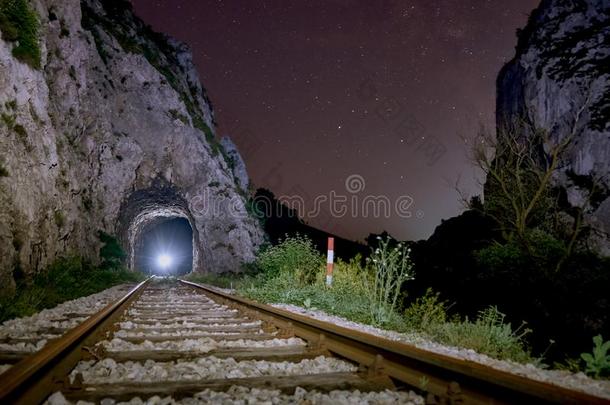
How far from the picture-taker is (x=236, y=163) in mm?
36188

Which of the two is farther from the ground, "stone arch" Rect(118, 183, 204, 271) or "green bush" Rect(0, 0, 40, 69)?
"green bush" Rect(0, 0, 40, 69)

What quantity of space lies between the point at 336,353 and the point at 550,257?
1852 cm

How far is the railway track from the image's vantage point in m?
2.19

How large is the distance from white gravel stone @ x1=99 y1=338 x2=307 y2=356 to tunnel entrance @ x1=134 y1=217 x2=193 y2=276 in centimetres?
3727

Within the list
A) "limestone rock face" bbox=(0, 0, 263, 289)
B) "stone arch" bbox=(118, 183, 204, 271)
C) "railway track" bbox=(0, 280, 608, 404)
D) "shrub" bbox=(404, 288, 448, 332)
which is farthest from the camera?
"stone arch" bbox=(118, 183, 204, 271)

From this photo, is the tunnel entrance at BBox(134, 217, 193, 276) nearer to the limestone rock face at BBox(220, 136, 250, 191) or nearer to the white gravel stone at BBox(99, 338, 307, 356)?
the limestone rock face at BBox(220, 136, 250, 191)

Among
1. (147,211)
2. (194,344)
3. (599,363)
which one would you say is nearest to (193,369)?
(194,344)

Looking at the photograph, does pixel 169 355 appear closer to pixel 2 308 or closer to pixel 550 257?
pixel 2 308

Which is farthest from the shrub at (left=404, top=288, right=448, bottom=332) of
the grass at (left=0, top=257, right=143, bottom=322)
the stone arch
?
the stone arch

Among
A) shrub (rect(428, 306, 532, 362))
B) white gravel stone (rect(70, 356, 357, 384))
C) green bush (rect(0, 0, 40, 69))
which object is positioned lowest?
white gravel stone (rect(70, 356, 357, 384))

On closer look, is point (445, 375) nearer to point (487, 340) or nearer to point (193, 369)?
point (193, 369)

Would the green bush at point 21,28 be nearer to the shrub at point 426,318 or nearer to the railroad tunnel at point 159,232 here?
the shrub at point 426,318

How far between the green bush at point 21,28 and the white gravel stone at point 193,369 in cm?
1143

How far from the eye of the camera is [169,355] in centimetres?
336
